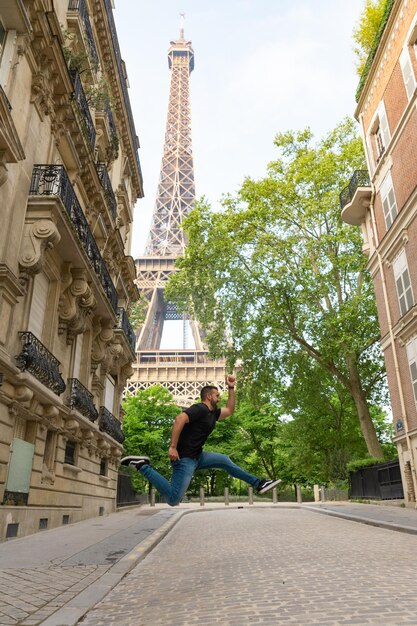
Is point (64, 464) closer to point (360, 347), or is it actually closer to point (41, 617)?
point (41, 617)

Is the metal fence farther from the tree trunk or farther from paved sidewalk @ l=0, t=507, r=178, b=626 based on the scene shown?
paved sidewalk @ l=0, t=507, r=178, b=626

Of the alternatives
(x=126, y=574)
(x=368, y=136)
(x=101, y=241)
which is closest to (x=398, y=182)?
(x=368, y=136)

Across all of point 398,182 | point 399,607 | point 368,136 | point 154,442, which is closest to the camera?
point 399,607

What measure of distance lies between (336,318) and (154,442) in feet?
66.8

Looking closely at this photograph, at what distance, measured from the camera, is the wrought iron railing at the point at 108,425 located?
20125 mm

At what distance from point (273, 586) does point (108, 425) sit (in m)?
16.2

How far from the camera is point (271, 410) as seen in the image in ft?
148

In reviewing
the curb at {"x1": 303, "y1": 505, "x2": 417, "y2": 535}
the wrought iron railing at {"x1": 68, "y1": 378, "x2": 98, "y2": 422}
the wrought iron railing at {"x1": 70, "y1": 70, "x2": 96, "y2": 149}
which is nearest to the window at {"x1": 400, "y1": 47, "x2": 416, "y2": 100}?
the wrought iron railing at {"x1": 70, "y1": 70, "x2": 96, "y2": 149}

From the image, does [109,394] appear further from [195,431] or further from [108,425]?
[195,431]

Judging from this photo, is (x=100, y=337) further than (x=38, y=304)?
Yes

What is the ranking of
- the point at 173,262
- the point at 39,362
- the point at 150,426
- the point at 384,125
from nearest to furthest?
the point at 39,362, the point at 384,125, the point at 150,426, the point at 173,262

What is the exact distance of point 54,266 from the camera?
14570 millimetres

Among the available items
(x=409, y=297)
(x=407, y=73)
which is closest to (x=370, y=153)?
(x=407, y=73)

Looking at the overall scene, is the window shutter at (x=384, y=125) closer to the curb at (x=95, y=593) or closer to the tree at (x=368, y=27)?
the tree at (x=368, y=27)
